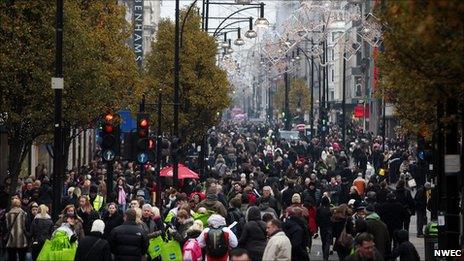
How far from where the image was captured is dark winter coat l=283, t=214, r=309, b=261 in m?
21.6

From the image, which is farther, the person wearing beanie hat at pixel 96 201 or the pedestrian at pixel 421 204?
the pedestrian at pixel 421 204

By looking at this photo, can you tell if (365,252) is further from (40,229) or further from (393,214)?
Answer: (393,214)

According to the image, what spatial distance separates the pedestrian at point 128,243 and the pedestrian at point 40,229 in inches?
141

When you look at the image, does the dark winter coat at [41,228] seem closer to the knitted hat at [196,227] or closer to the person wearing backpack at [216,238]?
the knitted hat at [196,227]

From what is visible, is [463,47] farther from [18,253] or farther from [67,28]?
[67,28]

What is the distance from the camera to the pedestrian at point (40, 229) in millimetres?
23547

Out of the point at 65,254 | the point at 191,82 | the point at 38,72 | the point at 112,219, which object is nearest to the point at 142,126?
the point at 38,72

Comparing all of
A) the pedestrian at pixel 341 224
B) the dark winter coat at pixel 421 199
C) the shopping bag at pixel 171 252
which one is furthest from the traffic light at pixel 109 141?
the dark winter coat at pixel 421 199

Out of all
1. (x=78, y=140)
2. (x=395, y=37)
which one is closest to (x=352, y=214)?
(x=395, y=37)

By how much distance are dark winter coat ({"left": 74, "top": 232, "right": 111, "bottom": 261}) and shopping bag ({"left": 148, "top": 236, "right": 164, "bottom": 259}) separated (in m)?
2.01

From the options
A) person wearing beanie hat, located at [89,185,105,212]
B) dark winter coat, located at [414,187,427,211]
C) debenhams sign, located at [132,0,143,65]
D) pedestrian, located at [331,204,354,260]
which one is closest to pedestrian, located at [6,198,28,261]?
person wearing beanie hat, located at [89,185,105,212]

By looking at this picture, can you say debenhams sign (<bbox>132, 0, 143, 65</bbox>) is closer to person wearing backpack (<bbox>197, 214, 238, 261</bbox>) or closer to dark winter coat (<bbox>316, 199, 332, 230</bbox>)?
dark winter coat (<bbox>316, 199, 332, 230</bbox>)

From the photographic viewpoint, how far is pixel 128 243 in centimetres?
2000

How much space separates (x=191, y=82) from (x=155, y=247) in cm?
3330
